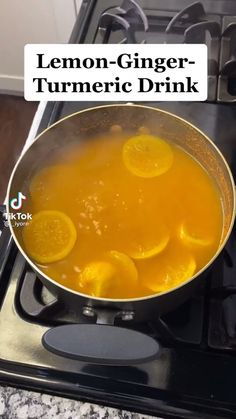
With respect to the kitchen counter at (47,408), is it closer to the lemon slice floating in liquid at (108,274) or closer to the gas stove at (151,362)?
the gas stove at (151,362)

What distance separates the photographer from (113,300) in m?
0.49

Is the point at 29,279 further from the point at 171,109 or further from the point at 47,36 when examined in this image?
the point at 47,36

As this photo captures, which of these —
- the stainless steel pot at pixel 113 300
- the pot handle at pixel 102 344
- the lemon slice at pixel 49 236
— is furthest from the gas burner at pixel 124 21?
the pot handle at pixel 102 344

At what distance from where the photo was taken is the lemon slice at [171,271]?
581 mm

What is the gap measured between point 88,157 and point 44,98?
0.18 m

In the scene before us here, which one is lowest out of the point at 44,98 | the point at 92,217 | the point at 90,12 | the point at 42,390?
the point at 42,390

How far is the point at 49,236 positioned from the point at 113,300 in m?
0.17

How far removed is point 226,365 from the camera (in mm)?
565

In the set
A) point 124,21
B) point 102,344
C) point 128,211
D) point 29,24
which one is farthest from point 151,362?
point 29,24

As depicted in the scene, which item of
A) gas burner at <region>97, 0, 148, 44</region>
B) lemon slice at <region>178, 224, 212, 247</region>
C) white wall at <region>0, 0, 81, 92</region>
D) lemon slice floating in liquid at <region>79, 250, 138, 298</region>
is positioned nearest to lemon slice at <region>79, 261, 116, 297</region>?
lemon slice floating in liquid at <region>79, 250, 138, 298</region>

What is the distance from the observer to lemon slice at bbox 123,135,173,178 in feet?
2.26

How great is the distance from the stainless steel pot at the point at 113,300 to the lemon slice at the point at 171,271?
0.03 metres

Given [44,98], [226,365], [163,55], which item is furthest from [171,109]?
[226,365]

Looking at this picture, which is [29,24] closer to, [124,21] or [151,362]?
Answer: [124,21]
